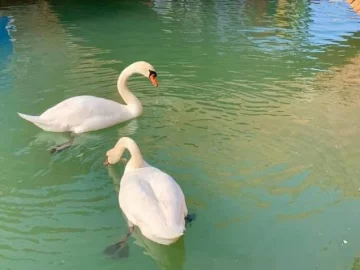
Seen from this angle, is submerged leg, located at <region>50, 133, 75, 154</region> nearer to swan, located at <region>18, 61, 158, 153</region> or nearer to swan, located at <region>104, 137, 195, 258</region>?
swan, located at <region>18, 61, 158, 153</region>

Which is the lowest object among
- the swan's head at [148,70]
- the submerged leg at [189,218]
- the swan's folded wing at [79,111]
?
the submerged leg at [189,218]

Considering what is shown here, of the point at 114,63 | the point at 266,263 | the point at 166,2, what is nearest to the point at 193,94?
the point at 114,63

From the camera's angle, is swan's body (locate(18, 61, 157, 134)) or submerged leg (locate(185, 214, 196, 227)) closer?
submerged leg (locate(185, 214, 196, 227))

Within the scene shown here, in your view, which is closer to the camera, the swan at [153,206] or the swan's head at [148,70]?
the swan at [153,206]

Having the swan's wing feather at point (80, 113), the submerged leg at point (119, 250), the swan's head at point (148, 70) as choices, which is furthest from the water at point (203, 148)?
the swan's head at point (148, 70)

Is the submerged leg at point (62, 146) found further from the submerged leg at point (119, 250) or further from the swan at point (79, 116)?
the submerged leg at point (119, 250)

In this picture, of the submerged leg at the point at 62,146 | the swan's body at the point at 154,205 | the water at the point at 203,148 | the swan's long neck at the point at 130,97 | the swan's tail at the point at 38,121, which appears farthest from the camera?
the swan's long neck at the point at 130,97

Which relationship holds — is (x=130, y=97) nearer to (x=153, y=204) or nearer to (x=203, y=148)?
(x=203, y=148)

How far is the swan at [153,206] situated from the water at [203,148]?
0.51 feet

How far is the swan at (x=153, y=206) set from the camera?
3.16 m

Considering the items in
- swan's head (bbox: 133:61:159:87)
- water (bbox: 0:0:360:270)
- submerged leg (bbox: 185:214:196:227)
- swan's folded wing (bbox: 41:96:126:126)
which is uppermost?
swan's head (bbox: 133:61:159:87)

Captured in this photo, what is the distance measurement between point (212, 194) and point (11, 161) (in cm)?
178

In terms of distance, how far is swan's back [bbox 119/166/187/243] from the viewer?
10.4 feet

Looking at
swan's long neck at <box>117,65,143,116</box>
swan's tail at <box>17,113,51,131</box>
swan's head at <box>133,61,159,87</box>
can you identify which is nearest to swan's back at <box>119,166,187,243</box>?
swan's tail at <box>17,113,51,131</box>
